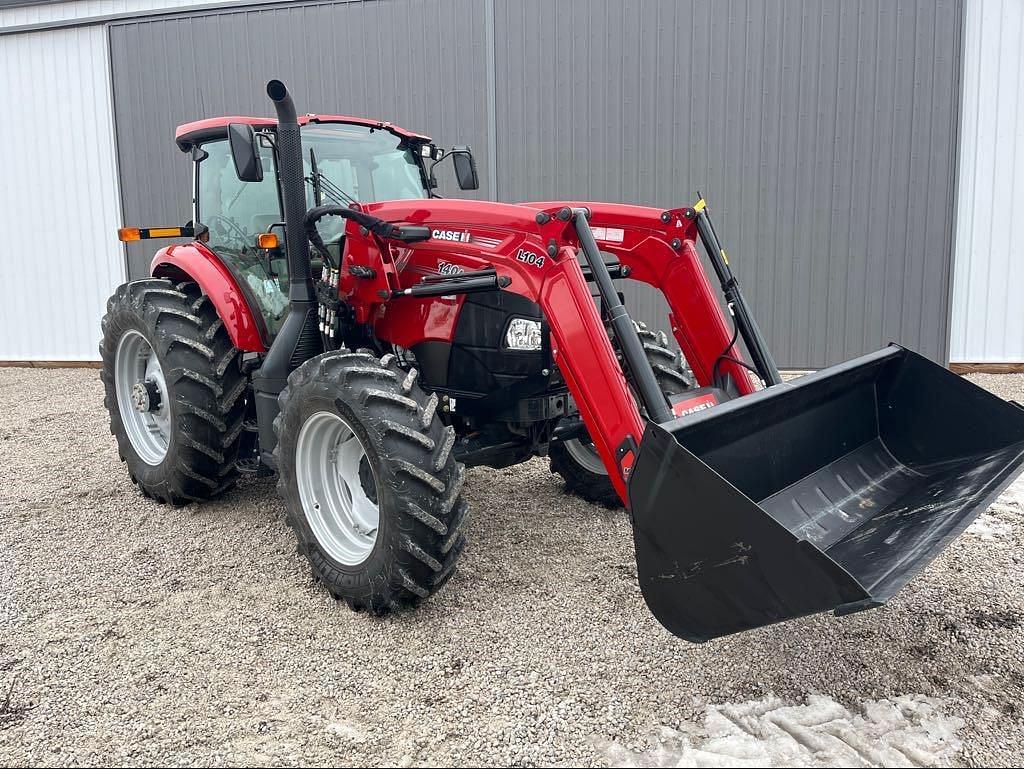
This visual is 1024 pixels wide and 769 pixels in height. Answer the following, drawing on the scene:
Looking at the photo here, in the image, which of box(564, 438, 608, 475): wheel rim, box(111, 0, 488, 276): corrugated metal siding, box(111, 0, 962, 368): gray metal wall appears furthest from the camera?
box(111, 0, 488, 276): corrugated metal siding

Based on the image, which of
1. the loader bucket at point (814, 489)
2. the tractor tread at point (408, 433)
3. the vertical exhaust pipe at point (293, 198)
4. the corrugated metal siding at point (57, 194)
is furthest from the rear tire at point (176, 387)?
the corrugated metal siding at point (57, 194)

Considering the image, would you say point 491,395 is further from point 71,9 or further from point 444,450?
point 71,9

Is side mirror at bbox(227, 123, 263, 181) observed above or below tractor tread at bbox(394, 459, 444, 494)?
above

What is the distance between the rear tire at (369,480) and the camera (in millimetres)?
2807

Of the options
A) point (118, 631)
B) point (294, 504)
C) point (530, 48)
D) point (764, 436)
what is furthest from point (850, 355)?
point (118, 631)

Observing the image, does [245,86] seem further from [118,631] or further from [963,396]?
[963,396]

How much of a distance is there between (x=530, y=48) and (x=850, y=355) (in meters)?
4.41

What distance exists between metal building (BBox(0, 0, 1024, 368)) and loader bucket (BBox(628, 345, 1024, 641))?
4.85 m

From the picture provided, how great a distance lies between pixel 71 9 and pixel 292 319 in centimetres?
→ 768

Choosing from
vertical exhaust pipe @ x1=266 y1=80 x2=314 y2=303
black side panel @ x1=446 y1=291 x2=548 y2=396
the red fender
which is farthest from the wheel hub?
black side panel @ x1=446 y1=291 x2=548 y2=396

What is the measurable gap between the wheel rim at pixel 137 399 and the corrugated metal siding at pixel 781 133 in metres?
4.76

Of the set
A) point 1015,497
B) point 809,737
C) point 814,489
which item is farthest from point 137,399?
point 1015,497

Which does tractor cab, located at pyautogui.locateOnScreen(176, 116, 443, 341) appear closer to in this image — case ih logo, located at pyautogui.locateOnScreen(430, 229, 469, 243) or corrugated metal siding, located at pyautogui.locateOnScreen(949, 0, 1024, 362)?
case ih logo, located at pyautogui.locateOnScreen(430, 229, 469, 243)

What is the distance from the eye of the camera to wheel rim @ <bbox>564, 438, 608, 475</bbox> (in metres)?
4.26
